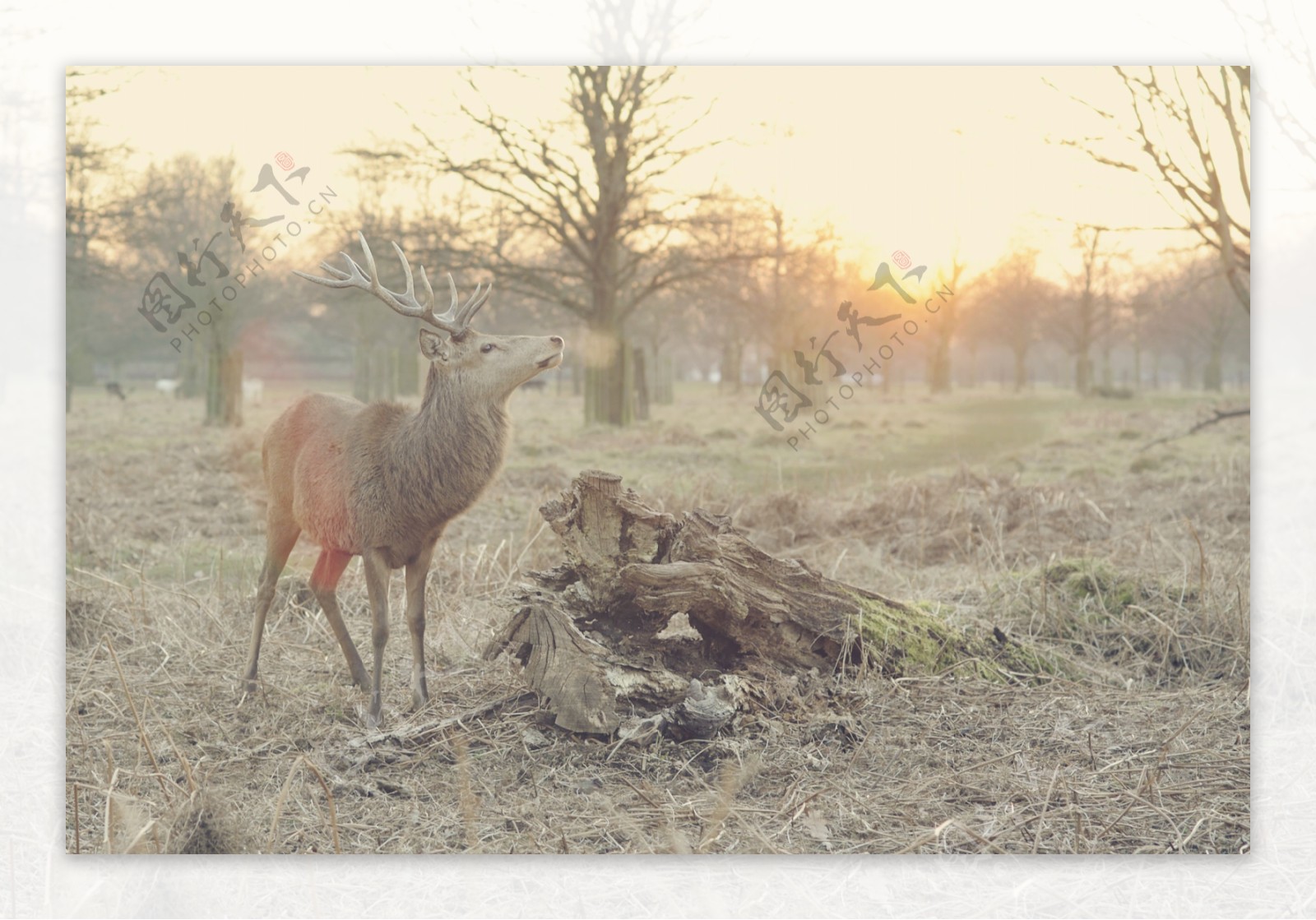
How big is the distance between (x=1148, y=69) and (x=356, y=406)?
347cm

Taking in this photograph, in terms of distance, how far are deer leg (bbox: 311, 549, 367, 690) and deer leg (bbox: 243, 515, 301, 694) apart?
0.20 meters

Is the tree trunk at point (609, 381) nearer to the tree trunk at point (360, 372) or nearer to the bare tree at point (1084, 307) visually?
the tree trunk at point (360, 372)

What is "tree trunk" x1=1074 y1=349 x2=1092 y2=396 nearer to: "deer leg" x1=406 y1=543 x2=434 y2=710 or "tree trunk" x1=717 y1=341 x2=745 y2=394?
"tree trunk" x1=717 y1=341 x2=745 y2=394

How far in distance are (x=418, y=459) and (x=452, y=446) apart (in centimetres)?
13

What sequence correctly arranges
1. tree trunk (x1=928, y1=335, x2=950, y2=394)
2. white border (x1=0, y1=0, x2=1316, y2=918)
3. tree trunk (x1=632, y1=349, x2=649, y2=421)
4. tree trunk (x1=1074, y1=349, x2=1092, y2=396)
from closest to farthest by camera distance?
white border (x1=0, y1=0, x2=1316, y2=918)
tree trunk (x1=632, y1=349, x2=649, y2=421)
tree trunk (x1=1074, y1=349, x2=1092, y2=396)
tree trunk (x1=928, y1=335, x2=950, y2=394)

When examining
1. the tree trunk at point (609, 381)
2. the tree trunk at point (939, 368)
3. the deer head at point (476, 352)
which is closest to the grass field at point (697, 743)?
the deer head at point (476, 352)

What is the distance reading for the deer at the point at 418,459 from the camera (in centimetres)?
356

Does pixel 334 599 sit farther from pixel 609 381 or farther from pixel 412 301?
pixel 609 381

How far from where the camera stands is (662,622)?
3.60 meters

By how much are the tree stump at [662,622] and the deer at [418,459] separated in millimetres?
343

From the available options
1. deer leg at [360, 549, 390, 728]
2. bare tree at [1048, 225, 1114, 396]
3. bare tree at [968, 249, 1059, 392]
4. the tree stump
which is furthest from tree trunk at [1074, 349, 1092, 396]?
deer leg at [360, 549, 390, 728]

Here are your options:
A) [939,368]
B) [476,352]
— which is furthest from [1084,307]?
[939,368]

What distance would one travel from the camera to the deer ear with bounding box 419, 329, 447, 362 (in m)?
3.58

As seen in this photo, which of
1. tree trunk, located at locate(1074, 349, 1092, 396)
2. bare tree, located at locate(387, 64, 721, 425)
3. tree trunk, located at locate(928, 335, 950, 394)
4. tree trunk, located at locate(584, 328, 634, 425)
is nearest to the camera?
bare tree, located at locate(387, 64, 721, 425)
